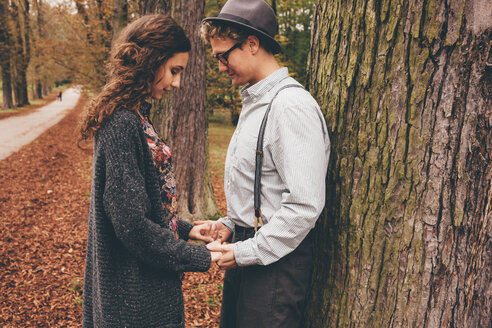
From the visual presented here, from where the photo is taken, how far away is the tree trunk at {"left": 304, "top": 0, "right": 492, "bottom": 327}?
1.39 m

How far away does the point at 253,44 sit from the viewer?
1900mm

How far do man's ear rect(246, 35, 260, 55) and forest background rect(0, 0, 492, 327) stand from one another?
1.07 ft

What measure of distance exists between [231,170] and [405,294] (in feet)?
3.25

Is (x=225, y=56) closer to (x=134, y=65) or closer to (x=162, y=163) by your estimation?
(x=134, y=65)

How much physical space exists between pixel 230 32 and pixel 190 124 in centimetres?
338

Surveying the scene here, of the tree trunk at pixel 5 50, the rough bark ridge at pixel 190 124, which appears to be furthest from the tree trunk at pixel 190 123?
the tree trunk at pixel 5 50

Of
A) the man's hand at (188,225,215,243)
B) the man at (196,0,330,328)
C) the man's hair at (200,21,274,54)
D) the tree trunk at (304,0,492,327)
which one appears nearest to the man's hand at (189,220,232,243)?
the man's hand at (188,225,215,243)

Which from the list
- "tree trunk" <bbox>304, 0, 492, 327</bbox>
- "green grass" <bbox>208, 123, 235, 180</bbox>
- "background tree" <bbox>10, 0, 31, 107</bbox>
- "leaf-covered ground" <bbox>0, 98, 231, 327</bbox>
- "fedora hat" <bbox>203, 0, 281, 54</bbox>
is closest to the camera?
"tree trunk" <bbox>304, 0, 492, 327</bbox>

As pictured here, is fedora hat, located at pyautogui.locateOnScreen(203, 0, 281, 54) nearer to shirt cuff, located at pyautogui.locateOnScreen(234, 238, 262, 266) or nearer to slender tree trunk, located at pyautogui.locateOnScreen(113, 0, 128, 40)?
shirt cuff, located at pyautogui.locateOnScreen(234, 238, 262, 266)

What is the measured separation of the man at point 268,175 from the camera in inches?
62.0

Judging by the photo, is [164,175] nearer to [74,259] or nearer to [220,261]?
[220,261]

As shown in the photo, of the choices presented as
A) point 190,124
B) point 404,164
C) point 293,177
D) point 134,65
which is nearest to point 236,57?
point 134,65

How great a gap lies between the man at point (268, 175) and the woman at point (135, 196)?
0.77 feet

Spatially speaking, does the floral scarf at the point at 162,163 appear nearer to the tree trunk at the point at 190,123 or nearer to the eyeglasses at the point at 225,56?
the eyeglasses at the point at 225,56
